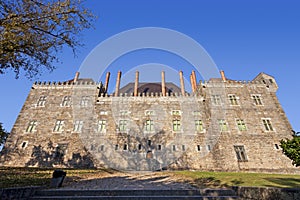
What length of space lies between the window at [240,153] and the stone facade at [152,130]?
4.0 inches

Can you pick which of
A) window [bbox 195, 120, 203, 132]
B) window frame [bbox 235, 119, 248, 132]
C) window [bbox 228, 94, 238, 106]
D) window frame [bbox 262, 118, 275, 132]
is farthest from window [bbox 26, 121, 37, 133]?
window frame [bbox 262, 118, 275, 132]

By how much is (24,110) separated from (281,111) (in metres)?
32.8

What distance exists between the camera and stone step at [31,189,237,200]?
5207 mm

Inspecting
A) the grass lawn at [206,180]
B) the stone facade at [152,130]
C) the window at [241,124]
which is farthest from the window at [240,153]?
the grass lawn at [206,180]

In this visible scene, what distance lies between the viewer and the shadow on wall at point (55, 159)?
1655 cm

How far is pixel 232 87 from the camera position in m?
21.6

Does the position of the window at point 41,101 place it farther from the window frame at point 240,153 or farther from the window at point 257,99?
the window at point 257,99

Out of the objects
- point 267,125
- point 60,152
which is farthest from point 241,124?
point 60,152

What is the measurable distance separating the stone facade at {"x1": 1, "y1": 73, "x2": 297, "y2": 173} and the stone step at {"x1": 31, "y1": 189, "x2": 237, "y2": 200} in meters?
11.5

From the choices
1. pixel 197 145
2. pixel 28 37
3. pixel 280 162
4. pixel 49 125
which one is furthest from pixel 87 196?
pixel 280 162

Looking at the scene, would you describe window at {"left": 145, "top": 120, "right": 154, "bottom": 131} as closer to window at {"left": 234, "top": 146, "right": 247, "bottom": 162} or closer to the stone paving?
window at {"left": 234, "top": 146, "right": 247, "bottom": 162}

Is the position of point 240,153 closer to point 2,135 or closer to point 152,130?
point 152,130

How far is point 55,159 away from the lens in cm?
1684

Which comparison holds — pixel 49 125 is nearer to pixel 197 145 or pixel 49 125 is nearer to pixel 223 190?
pixel 197 145
